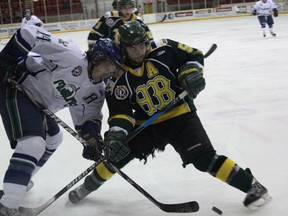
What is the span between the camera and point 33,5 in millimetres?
15695

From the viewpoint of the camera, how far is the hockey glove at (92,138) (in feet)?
6.46

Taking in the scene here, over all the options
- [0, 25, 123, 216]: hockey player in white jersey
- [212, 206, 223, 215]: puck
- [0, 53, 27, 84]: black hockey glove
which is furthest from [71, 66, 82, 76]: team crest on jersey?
[212, 206, 223, 215]: puck

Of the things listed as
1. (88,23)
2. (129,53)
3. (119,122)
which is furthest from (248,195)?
(88,23)

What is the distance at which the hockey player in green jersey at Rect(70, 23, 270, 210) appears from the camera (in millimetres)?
1811

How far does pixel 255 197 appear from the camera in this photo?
1819 millimetres

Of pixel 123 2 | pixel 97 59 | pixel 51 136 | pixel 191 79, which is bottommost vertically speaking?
pixel 51 136

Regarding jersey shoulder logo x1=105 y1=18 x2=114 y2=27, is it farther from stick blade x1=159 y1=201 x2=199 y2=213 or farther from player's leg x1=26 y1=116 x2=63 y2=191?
stick blade x1=159 y1=201 x2=199 y2=213

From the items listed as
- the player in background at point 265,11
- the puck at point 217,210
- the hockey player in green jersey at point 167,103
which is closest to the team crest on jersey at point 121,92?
the hockey player in green jersey at point 167,103

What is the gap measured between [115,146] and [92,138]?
200 millimetres

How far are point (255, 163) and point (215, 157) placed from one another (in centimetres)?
64

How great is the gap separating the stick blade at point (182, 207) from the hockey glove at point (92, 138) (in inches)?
14.1

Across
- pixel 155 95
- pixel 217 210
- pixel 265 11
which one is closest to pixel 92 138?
pixel 155 95

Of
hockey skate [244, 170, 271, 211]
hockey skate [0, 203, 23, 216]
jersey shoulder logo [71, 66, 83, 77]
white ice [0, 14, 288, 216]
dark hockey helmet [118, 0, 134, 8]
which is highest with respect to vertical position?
dark hockey helmet [118, 0, 134, 8]

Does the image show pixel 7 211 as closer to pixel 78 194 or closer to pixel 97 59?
pixel 78 194
